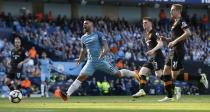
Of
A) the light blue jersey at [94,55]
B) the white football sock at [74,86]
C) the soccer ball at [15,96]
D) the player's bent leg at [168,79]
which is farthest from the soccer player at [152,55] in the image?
the soccer ball at [15,96]

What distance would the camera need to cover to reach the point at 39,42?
37.9 metres

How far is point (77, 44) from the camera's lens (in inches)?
1555

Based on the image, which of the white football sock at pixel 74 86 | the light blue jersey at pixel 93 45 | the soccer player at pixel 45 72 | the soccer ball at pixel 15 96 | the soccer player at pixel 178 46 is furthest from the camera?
the soccer player at pixel 45 72

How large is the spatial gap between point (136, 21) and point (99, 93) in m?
17.8

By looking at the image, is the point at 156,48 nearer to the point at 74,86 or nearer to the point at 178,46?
the point at 178,46

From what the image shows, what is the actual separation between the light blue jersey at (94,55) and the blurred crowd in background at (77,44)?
13.8 meters

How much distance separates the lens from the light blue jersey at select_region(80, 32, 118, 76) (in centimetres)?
1797

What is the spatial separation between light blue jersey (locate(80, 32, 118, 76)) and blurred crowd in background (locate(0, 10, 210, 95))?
13787 millimetres

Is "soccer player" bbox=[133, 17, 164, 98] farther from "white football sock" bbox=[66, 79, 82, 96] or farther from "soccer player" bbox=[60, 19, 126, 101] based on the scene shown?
"white football sock" bbox=[66, 79, 82, 96]

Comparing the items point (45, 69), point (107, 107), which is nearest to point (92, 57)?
point (107, 107)

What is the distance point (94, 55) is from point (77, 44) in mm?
21532

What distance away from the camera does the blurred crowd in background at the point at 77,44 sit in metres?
34.0

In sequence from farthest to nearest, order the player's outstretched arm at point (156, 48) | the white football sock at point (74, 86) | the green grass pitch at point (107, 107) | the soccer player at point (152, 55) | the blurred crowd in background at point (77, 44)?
the blurred crowd in background at point (77, 44)
the soccer player at point (152, 55)
the player's outstretched arm at point (156, 48)
the white football sock at point (74, 86)
the green grass pitch at point (107, 107)

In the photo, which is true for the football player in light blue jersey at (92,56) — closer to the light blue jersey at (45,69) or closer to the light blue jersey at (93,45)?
the light blue jersey at (93,45)
